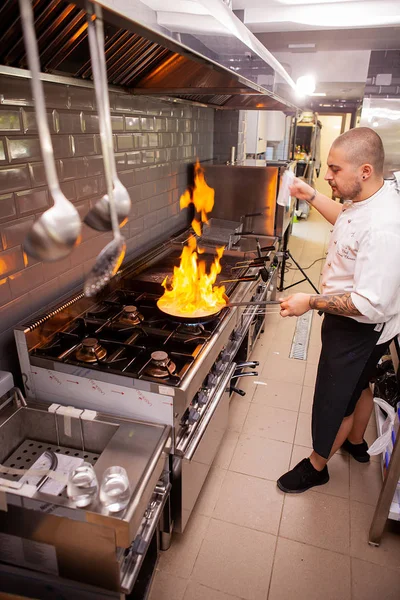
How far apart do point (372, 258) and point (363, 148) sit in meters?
0.43

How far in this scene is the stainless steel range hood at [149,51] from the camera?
96 cm

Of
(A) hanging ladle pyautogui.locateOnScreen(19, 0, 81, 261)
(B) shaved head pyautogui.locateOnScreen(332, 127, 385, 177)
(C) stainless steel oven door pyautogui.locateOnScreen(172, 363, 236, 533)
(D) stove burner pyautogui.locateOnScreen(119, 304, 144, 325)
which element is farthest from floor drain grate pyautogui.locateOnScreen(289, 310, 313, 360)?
(A) hanging ladle pyautogui.locateOnScreen(19, 0, 81, 261)

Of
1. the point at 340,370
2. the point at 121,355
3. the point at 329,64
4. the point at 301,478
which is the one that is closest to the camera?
the point at 121,355

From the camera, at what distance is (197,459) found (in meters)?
1.77

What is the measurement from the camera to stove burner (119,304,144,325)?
1.84 meters

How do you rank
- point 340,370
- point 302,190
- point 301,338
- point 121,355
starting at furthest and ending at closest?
point 301,338
point 302,190
point 340,370
point 121,355

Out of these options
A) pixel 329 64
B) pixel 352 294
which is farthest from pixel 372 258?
pixel 329 64

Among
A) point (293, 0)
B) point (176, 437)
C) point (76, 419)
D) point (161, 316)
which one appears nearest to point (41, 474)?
point (76, 419)

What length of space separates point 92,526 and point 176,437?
426 millimetres

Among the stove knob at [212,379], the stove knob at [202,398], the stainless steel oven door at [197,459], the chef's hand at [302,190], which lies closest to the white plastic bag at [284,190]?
the chef's hand at [302,190]

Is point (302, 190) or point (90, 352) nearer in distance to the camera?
point (90, 352)

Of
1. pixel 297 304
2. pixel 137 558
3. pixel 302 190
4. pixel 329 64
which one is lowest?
pixel 137 558

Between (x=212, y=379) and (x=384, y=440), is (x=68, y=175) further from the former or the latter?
(x=384, y=440)

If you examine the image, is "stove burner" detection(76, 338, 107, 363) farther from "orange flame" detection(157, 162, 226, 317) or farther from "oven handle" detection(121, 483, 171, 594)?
"oven handle" detection(121, 483, 171, 594)
